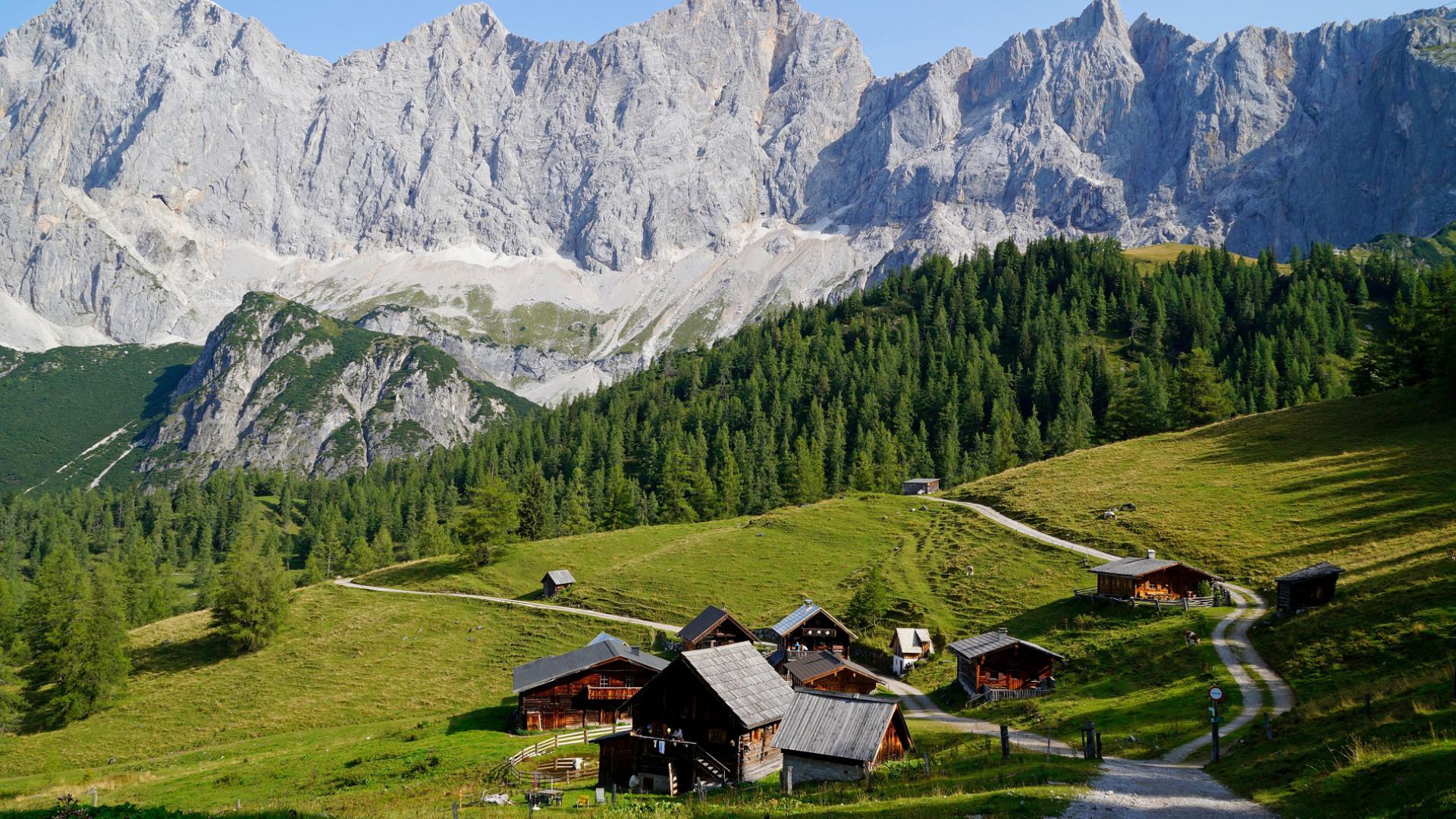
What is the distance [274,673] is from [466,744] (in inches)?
1417

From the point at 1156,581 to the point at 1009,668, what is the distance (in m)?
16.2

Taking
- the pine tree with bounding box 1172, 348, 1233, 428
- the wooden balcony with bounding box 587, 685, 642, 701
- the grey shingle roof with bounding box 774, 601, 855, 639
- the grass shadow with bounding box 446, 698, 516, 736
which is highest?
the pine tree with bounding box 1172, 348, 1233, 428

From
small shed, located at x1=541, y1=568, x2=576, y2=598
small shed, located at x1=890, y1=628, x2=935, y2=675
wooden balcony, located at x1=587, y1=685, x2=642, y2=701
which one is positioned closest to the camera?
wooden balcony, located at x1=587, y1=685, x2=642, y2=701

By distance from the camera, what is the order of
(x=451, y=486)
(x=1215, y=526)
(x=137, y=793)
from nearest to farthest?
1. (x=137, y=793)
2. (x=1215, y=526)
3. (x=451, y=486)

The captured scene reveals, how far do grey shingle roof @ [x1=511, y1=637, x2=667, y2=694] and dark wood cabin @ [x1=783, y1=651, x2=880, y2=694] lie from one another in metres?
8.96

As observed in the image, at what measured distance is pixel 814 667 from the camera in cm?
5856

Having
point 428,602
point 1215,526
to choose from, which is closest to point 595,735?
point 428,602

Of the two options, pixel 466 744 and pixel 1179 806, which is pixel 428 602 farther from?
pixel 1179 806

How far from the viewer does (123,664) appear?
7662 cm

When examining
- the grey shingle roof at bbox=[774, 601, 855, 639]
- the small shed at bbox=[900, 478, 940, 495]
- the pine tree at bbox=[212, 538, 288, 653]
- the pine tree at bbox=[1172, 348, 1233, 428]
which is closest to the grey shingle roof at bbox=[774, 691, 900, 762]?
the grey shingle roof at bbox=[774, 601, 855, 639]

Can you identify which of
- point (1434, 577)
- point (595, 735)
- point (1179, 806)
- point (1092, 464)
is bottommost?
point (595, 735)

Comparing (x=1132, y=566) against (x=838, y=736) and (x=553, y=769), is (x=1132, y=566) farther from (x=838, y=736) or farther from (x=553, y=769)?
(x=553, y=769)

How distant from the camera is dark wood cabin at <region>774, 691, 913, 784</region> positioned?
115ft

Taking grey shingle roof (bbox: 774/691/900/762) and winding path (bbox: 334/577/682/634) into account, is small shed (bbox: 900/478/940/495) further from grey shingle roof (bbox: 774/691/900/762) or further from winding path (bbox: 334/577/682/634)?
grey shingle roof (bbox: 774/691/900/762)
